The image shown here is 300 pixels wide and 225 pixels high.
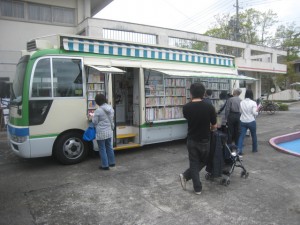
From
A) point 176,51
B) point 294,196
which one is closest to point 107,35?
point 176,51

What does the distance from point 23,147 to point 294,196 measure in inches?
206

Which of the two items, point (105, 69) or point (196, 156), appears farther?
point (105, 69)

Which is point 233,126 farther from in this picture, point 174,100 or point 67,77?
point 67,77

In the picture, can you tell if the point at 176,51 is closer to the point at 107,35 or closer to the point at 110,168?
the point at 110,168

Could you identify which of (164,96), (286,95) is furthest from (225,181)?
(286,95)

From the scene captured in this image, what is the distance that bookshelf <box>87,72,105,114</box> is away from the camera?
6.69 metres

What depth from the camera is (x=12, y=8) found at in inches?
503

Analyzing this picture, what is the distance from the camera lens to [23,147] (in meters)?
5.84

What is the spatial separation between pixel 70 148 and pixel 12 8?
31.3ft

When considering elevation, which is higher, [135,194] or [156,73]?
[156,73]

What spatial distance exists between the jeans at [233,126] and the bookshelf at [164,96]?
58.9 inches

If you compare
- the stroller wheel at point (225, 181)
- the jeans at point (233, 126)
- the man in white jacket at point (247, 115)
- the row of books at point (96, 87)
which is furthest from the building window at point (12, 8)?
the stroller wheel at point (225, 181)

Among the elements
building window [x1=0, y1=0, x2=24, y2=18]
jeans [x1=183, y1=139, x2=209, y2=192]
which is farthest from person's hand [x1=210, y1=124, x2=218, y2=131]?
building window [x1=0, y1=0, x2=24, y2=18]

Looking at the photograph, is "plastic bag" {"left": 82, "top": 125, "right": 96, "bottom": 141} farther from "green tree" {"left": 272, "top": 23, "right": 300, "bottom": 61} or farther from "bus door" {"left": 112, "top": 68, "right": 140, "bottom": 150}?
"green tree" {"left": 272, "top": 23, "right": 300, "bottom": 61}
